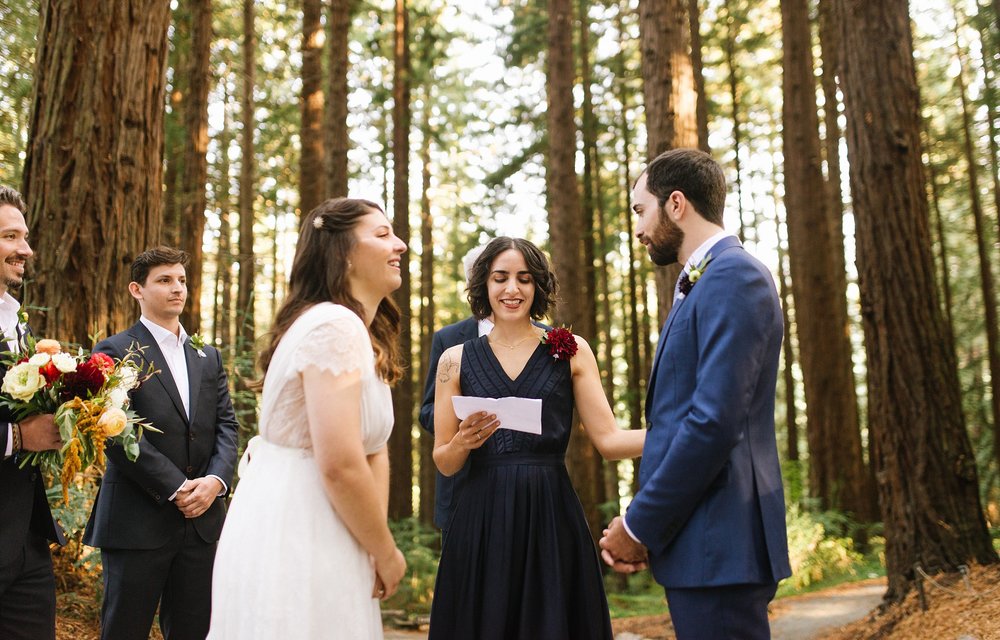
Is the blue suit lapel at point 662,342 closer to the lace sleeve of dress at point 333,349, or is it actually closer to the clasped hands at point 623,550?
the clasped hands at point 623,550

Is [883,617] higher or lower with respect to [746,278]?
lower

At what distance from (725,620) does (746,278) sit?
1144mm

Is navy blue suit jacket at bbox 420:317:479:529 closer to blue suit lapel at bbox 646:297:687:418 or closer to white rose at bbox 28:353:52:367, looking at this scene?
blue suit lapel at bbox 646:297:687:418

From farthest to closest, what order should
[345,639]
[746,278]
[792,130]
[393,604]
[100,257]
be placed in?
[792,130], [393,604], [100,257], [746,278], [345,639]

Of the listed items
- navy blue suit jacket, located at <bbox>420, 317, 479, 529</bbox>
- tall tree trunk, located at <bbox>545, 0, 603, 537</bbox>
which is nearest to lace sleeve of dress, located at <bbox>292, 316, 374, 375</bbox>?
navy blue suit jacket, located at <bbox>420, 317, 479, 529</bbox>

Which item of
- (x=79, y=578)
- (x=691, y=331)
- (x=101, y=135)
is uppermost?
(x=101, y=135)

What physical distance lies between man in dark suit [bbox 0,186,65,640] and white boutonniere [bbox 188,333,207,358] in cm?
122

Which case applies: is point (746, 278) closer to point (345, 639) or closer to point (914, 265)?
point (345, 639)

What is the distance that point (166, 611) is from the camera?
14.1ft

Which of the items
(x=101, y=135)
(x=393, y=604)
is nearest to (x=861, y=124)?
(x=101, y=135)

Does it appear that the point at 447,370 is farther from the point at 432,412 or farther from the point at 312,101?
the point at 312,101

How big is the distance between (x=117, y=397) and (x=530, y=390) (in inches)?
73.7

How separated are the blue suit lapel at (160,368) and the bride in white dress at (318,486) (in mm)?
1983

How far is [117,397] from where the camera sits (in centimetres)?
335
